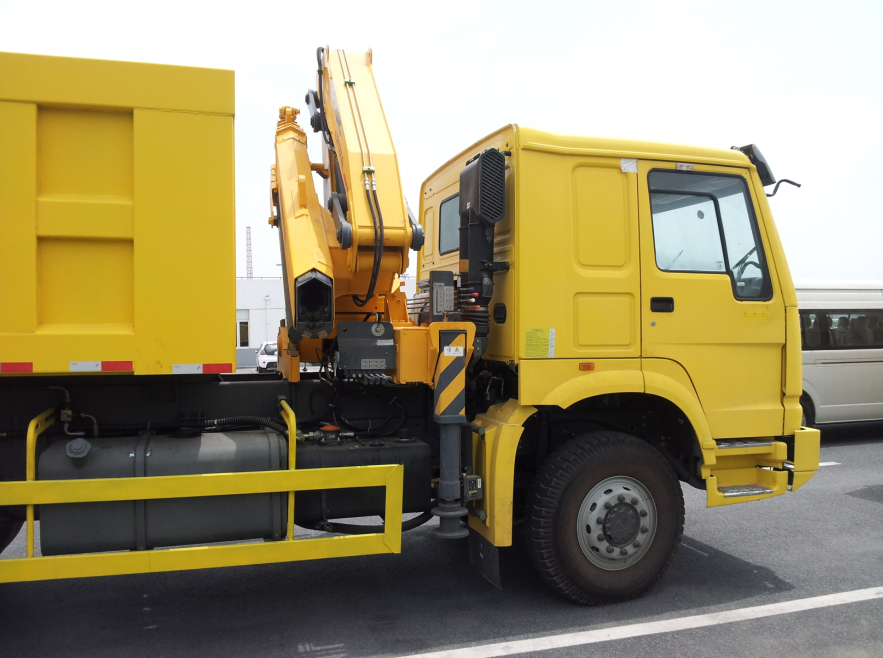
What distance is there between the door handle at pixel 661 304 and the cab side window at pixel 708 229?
202mm

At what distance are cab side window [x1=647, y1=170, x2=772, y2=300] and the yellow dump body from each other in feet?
8.80

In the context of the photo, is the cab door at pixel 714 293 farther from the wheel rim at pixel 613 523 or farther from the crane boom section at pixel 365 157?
the crane boom section at pixel 365 157

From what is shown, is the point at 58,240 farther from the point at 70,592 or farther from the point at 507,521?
the point at 507,521

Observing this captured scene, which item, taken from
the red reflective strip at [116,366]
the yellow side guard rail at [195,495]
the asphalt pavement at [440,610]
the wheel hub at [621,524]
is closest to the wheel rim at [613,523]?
the wheel hub at [621,524]

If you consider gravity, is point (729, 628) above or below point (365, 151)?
below

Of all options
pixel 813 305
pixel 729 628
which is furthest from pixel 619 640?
pixel 813 305

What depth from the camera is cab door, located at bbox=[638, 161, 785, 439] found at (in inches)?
170

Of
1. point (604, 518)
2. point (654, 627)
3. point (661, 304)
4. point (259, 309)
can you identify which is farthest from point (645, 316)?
point (259, 309)

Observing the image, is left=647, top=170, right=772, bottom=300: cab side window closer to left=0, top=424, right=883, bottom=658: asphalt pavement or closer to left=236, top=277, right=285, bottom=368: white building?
left=0, top=424, right=883, bottom=658: asphalt pavement

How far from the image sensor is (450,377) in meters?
4.07

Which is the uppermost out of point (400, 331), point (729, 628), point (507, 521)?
point (400, 331)

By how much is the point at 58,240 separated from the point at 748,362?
13.8 ft

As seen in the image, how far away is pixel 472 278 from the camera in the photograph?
420cm

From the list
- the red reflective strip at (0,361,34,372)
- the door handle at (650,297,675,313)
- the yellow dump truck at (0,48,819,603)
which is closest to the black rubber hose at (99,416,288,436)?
the yellow dump truck at (0,48,819,603)
